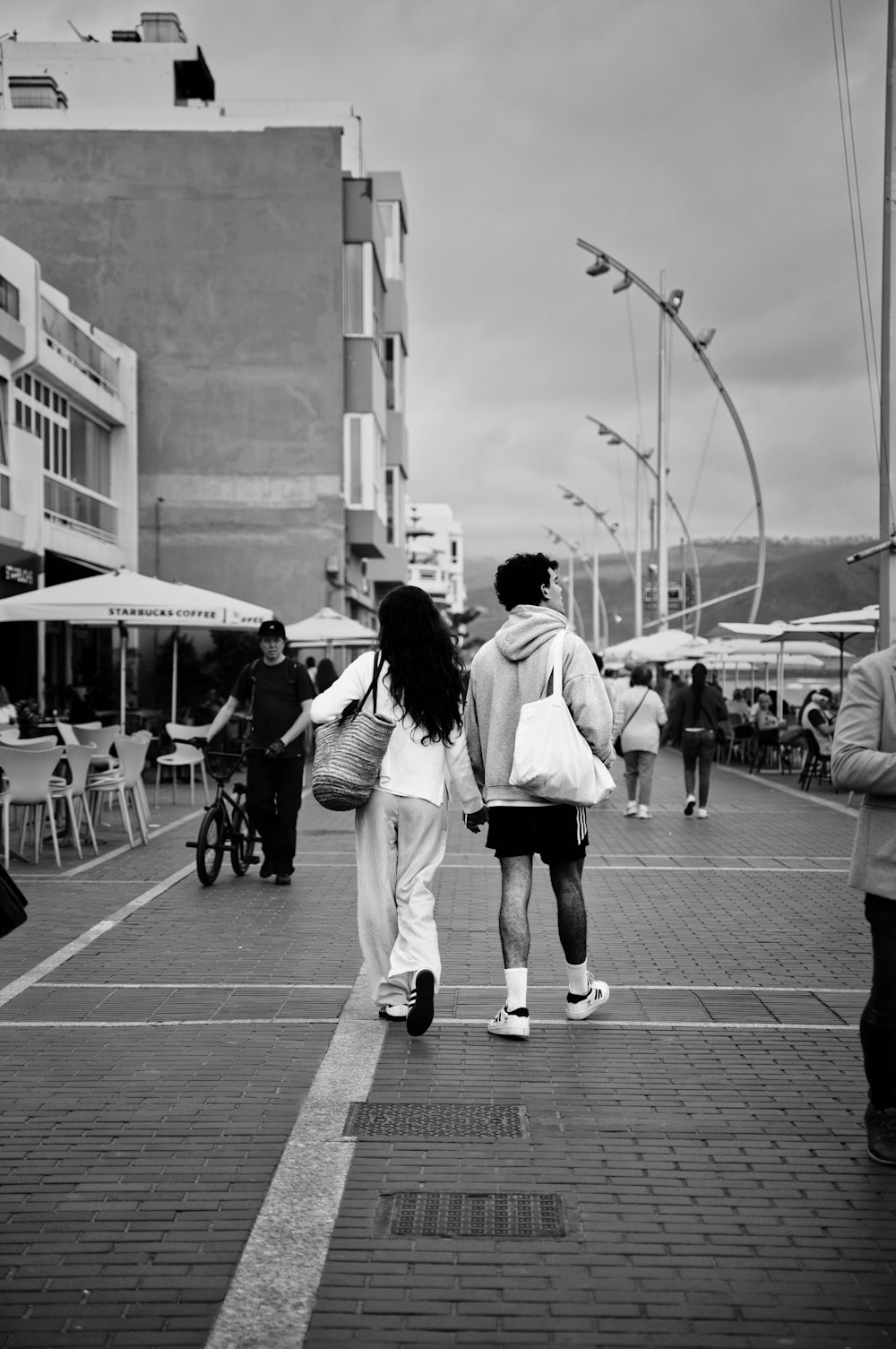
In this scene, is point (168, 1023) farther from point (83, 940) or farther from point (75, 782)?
point (75, 782)

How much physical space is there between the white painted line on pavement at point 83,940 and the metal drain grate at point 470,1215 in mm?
3444

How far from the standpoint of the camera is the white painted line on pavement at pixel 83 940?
25.3 ft

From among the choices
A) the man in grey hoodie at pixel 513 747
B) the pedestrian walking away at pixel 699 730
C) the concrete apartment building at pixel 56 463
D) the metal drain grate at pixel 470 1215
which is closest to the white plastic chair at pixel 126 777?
the pedestrian walking away at pixel 699 730

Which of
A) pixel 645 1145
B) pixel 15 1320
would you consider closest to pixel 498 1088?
pixel 645 1145

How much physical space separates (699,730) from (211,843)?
793 cm

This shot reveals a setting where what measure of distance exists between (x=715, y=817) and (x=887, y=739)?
1320 cm

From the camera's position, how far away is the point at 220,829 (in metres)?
11.8

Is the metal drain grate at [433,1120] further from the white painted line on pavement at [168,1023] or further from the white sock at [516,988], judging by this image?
the white painted line on pavement at [168,1023]

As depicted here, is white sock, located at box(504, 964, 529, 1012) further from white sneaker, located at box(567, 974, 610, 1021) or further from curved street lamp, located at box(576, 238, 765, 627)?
curved street lamp, located at box(576, 238, 765, 627)

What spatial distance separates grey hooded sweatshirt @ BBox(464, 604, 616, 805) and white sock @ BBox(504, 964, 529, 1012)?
2.37 feet

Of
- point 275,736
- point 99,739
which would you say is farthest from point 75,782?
point 275,736

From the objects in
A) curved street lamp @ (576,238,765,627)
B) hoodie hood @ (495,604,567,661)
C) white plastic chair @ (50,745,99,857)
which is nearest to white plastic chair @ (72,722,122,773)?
white plastic chair @ (50,745,99,857)

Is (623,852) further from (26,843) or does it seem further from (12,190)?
(12,190)

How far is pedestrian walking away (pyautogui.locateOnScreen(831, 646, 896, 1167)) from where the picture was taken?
188 inches
